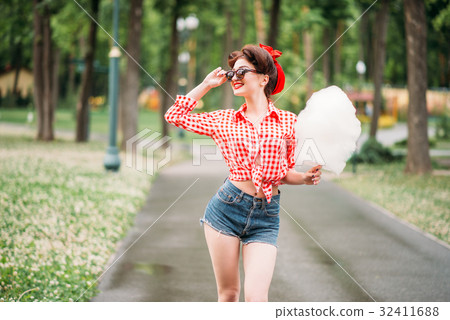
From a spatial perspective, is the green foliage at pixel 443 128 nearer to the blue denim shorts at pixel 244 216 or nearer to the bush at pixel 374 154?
the bush at pixel 374 154

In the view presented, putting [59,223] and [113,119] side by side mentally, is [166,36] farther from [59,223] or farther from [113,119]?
[59,223]

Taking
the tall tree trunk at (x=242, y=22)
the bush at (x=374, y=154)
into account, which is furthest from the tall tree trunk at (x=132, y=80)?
the tall tree trunk at (x=242, y=22)

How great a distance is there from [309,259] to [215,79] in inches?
167

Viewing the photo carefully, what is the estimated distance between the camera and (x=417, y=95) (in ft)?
48.6

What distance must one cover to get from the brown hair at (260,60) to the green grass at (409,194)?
562cm

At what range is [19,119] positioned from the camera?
46969 millimetres

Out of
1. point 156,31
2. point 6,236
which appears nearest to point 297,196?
point 6,236

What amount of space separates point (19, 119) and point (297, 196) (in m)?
39.2

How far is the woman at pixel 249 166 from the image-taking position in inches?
131

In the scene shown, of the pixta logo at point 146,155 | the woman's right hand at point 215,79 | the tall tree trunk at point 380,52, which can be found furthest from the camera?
the tall tree trunk at point 380,52

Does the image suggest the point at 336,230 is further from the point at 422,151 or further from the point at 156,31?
the point at 156,31

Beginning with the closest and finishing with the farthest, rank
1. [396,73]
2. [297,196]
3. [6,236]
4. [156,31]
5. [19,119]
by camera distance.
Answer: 1. [6,236]
2. [297,196]
3. [156,31]
4. [19,119]
5. [396,73]
